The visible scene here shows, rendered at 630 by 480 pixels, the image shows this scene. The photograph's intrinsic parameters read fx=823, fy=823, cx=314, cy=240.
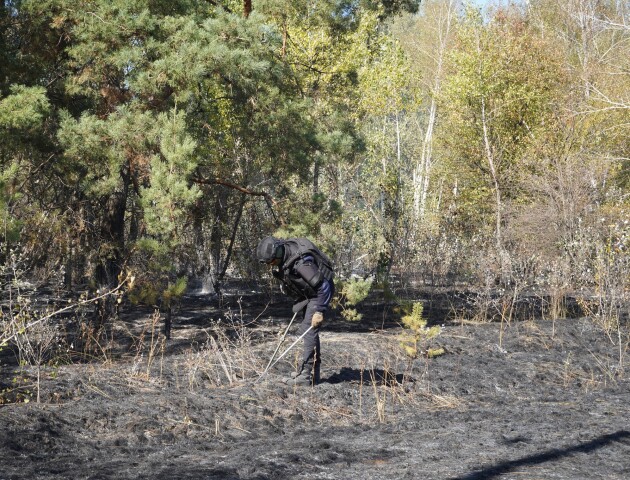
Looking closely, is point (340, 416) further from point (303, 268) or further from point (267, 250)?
point (267, 250)

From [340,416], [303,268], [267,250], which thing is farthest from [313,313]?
[340,416]

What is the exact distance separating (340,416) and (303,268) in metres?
1.35

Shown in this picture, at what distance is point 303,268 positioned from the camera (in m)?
7.42

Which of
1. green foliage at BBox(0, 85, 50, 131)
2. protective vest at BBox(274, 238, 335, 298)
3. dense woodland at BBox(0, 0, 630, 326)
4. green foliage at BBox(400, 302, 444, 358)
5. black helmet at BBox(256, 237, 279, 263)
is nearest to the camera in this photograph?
black helmet at BBox(256, 237, 279, 263)

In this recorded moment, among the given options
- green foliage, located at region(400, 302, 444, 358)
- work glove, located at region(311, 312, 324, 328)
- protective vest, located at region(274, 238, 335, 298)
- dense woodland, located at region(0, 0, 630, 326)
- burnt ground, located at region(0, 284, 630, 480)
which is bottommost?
burnt ground, located at region(0, 284, 630, 480)

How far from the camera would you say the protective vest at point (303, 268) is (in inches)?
292

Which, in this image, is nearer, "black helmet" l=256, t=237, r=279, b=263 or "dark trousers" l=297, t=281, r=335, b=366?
"black helmet" l=256, t=237, r=279, b=263

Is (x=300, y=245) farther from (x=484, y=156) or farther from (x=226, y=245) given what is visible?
(x=484, y=156)

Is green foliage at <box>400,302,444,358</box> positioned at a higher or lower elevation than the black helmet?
lower

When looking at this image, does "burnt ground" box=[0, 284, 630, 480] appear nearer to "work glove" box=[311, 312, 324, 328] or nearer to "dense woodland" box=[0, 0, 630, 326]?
"work glove" box=[311, 312, 324, 328]

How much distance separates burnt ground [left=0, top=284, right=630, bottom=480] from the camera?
507 cm

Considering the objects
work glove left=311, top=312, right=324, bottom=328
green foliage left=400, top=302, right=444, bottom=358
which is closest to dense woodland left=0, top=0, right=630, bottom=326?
work glove left=311, top=312, right=324, bottom=328

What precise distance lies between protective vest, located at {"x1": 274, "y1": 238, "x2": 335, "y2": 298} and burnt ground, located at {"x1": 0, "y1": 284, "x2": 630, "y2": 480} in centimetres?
97

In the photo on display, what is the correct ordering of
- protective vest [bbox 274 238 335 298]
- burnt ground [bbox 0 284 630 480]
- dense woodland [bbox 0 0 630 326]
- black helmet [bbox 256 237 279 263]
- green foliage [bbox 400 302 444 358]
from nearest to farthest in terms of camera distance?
burnt ground [bbox 0 284 630 480] < black helmet [bbox 256 237 279 263] < protective vest [bbox 274 238 335 298] < green foliage [bbox 400 302 444 358] < dense woodland [bbox 0 0 630 326]
